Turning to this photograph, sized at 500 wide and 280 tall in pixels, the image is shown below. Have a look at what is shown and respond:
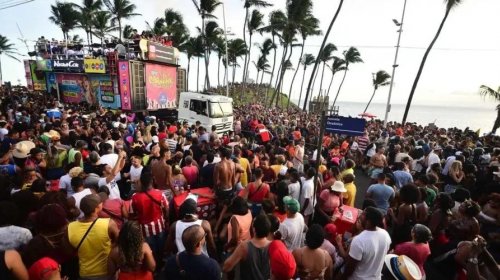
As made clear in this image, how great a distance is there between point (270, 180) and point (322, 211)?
1.67 m

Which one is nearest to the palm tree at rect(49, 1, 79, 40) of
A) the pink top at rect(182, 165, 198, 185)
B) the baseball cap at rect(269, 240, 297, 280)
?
the pink top at rect(182, 165, 198, 185)

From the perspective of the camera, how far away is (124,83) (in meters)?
16.5

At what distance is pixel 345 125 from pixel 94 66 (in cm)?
1682

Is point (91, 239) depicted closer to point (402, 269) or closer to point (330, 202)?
point (402, 269)

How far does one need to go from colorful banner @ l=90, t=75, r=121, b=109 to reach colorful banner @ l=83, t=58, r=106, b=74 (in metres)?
0.45

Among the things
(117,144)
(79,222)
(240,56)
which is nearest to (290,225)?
(79,222)

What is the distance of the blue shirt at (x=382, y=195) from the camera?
219 inches

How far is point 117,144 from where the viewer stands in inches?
286

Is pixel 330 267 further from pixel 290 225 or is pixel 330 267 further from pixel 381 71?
pixel 381 71

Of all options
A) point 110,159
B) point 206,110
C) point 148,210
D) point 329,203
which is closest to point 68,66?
point 206,110

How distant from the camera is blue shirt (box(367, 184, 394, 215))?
5.57 metres

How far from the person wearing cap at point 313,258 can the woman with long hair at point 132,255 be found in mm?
1559

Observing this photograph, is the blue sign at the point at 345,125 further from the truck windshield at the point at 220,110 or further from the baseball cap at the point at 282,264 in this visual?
the truck windshield at the point at 220,110

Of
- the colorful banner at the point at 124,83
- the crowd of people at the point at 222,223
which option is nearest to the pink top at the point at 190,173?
the crowd of people at the point at 222,223
